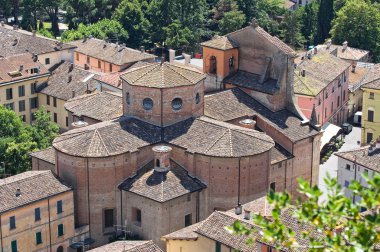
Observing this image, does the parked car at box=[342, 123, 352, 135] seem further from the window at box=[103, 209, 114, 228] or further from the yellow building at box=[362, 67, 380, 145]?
the window at box=[103, 209, 114, 228]

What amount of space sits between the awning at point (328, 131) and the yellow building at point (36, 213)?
2787 centimetres

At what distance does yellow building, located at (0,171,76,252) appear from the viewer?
170ft

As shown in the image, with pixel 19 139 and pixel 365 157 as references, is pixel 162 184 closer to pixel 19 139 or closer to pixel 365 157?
pixel 365 157

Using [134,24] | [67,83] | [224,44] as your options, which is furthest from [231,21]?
[224,44]

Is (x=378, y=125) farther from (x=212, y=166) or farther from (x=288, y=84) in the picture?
(x=212, y=166)

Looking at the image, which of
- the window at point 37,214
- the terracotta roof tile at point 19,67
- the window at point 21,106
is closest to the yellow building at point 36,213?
the window at point 37,214

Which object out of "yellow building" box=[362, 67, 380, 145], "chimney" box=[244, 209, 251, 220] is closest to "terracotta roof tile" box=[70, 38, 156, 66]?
"yellow building" box=[362, 67, 380, 145]

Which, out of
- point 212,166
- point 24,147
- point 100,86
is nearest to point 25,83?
point 100,86

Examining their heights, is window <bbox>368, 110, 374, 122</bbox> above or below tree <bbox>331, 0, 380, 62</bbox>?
below

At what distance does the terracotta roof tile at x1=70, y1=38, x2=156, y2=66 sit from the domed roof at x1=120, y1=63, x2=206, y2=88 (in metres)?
27.4

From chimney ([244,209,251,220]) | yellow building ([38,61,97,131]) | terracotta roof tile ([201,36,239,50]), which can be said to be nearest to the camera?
chimney ([244,209,251,220])

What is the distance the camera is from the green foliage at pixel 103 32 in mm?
100044

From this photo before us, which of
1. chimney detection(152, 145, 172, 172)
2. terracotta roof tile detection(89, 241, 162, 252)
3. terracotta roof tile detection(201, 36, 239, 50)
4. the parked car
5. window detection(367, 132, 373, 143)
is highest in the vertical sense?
terracotta roof tile detection(201, 36, 239, 50)

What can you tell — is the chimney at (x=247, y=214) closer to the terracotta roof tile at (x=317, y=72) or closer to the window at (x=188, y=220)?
the window at (x=188, y=220)
